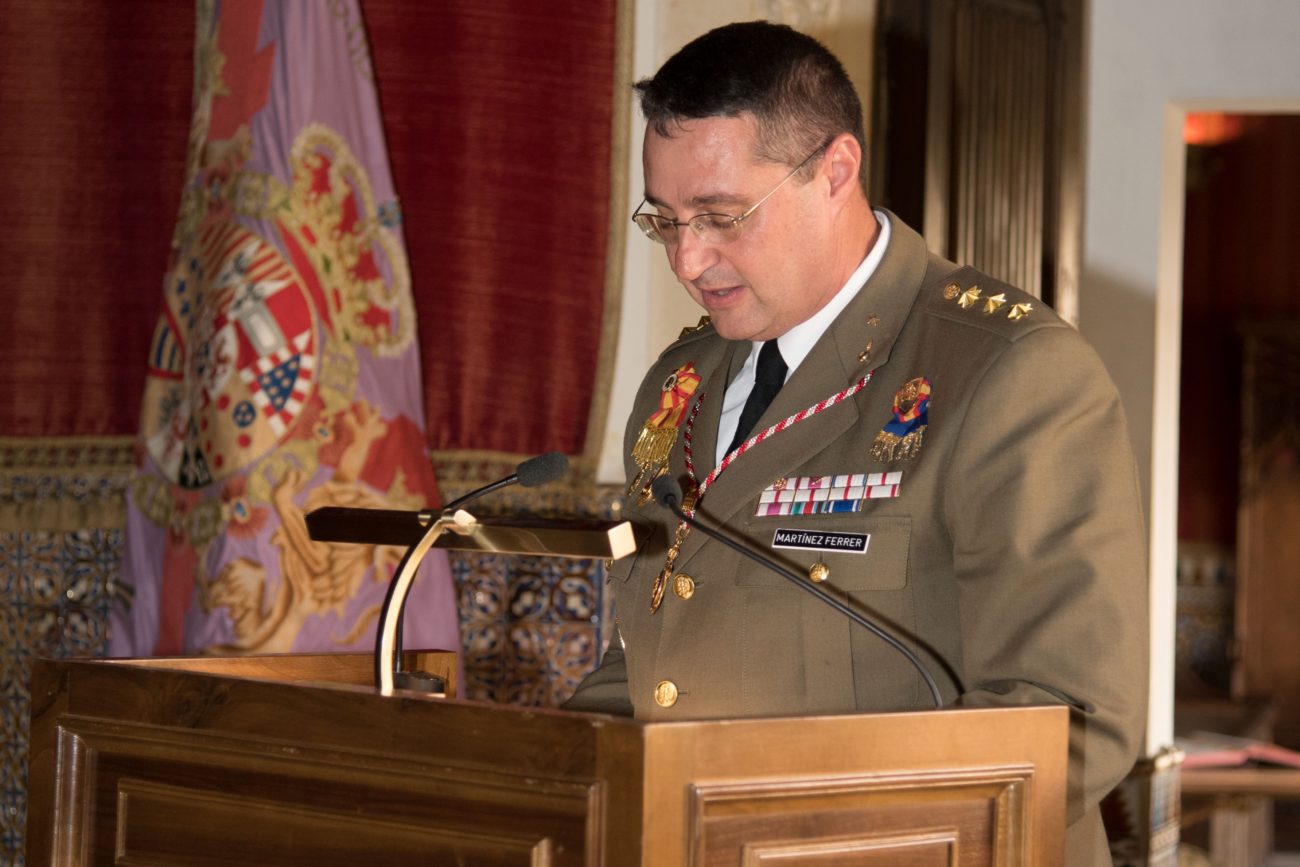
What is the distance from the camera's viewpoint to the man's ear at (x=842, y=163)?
1.93 m

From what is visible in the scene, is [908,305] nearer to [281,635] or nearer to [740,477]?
[740,477]

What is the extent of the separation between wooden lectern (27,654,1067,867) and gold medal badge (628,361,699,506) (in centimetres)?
74

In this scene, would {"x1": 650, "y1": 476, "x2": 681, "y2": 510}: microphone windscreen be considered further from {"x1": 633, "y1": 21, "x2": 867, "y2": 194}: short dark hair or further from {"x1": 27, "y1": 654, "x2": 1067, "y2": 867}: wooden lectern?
{"x1": 633, "y1": 21, "x2": 867, "y2": 194}: short dark hair

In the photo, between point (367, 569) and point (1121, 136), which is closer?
point (367, 569)

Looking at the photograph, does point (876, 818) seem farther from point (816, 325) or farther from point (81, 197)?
point (81, 197)

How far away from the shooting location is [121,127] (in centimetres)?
367

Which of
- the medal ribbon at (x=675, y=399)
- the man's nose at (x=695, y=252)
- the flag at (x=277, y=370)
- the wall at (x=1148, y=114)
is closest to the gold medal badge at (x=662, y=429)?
the medal ribbon at (x=675, y=399)

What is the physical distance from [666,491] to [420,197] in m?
2.21

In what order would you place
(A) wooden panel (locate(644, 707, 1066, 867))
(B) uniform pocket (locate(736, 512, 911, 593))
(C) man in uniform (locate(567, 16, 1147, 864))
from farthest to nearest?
(B) uniform pocket (locate(736, 512, 911, 593)) → (C) man in uniform (locate(567, 16, 1147, 864)) → (A) wooden panel (locate(644, 707, 1066, 867))

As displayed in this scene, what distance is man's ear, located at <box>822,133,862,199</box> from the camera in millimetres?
1927

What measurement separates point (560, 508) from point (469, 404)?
30 centimetres

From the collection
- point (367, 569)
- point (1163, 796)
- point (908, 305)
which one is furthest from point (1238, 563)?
point (908, 305)

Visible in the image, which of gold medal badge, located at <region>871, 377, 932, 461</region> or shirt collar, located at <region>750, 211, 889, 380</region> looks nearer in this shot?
gold medal badge, located at <region>871, 377, 932, 461</region>

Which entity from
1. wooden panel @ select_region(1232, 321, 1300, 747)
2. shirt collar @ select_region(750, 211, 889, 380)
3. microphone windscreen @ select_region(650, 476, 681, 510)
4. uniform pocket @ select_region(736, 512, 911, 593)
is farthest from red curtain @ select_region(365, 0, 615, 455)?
wooden panel @ select_region(1232, 321, 1300, 747)
